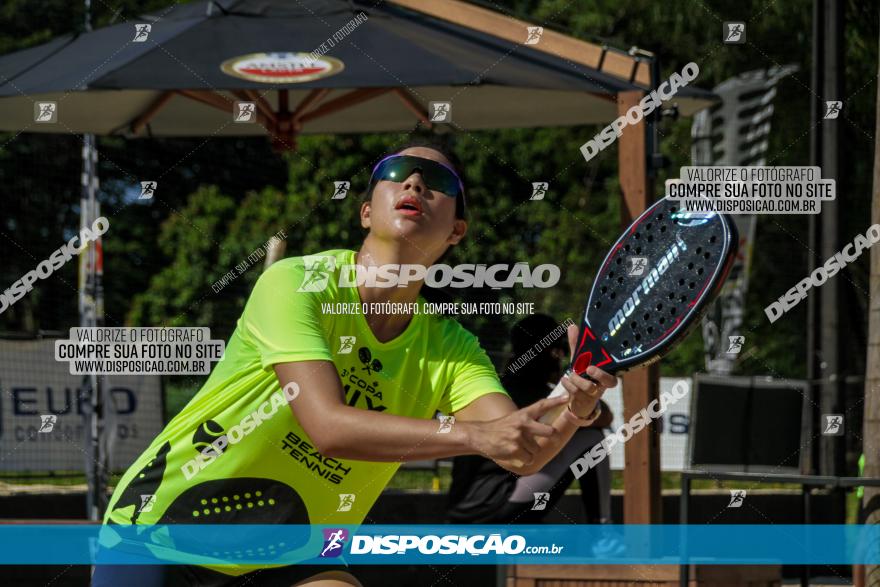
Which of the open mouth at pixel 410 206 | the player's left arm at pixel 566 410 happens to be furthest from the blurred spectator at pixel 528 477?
the open mouth at pixel 410 206

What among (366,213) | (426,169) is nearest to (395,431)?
(426,169)

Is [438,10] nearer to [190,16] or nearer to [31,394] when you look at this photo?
[190,16]

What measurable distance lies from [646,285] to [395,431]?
694 mm

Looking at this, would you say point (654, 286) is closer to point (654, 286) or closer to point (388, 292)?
point (654, 286)

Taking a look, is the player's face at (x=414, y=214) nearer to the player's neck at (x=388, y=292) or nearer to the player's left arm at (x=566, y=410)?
the player's neck at (x=388, y=292)

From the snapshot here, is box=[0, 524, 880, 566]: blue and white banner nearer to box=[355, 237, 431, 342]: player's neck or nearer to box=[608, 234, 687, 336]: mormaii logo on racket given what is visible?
box=[355, 237, 431, 342]: player's neck

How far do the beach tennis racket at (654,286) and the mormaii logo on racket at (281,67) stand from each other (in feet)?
14.8

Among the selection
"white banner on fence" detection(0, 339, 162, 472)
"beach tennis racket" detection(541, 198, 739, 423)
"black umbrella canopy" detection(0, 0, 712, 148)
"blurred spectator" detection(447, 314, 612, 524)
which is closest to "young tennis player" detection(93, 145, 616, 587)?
"beach tennis racket" detection(541, 198, 739, 423)

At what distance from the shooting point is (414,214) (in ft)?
10.8

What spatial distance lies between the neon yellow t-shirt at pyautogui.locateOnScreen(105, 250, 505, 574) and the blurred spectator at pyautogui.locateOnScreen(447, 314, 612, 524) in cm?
291

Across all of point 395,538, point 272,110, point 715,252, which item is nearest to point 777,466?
point 395,538

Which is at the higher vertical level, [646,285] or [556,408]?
[646,285]

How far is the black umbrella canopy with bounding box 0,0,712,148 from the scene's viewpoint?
7129 millimetres

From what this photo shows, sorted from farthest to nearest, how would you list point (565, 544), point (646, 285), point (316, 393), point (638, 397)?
point (638, 397) < point (565, 544) < point (646, 285) < point (316, 393)
